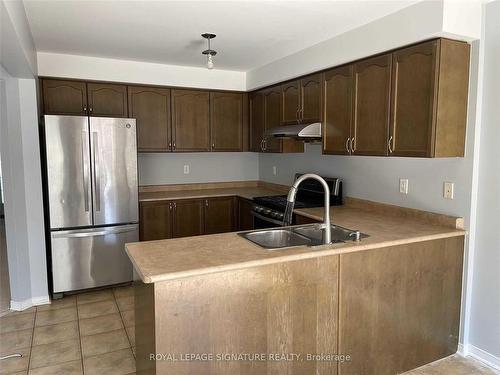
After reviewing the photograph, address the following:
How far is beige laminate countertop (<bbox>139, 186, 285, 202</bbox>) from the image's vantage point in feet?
13.7

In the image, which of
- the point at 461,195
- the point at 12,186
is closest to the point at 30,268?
the point at 12,186

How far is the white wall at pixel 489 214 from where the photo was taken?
7.70 ft

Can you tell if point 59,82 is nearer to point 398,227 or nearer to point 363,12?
point 363,12

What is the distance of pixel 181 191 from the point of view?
4660 millimetres

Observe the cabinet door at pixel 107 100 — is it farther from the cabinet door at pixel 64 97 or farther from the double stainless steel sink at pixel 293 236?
the double stainless steel sink at pixel 293 236

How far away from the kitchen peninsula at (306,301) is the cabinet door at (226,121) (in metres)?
2.26

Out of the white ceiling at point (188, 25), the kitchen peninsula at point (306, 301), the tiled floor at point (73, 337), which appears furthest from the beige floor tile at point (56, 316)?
the white ceiling at point (188, 25)

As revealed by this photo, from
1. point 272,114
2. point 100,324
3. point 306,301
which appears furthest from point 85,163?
point 306,301

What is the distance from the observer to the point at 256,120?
4.53m

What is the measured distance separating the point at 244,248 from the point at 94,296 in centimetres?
229

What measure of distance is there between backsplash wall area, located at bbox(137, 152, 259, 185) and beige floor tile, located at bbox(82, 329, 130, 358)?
2010 millimetres

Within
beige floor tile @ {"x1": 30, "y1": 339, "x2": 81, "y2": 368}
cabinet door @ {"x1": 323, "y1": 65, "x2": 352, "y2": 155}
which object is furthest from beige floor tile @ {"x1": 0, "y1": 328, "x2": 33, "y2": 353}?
cabinet door @ {"x1": 323, "y1": 65, "x2": 352, "y2": 155}

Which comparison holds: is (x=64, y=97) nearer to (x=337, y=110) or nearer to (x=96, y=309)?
(x=96, y=309)

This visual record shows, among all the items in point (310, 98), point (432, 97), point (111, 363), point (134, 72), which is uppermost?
point (134, 72)
